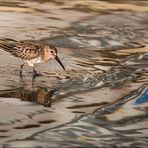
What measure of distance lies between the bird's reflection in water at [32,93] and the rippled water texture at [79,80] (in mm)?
16

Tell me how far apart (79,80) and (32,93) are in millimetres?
1366

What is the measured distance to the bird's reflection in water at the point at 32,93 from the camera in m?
11.7

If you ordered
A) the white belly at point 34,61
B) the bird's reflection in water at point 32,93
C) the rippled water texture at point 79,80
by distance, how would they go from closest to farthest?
the rippled water texture at point 79,80, the bird's reflection in water at point 32,93, the white belly at point 34,61

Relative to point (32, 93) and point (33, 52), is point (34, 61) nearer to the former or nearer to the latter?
point (33, 52)

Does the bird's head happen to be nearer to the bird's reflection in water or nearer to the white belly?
the white belly

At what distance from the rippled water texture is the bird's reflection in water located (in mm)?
16

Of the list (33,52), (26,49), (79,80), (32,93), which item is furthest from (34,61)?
(32,93)

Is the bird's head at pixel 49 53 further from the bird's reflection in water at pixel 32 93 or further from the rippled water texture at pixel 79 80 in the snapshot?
the bird's reflection in water at pixel 32 93

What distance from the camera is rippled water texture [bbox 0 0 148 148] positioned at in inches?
387

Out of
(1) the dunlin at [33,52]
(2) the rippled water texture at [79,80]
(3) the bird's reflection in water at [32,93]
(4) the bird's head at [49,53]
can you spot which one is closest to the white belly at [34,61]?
(1) the dunlin at [33,52]

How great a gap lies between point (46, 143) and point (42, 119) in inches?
49.2

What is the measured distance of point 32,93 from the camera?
12.2 meters

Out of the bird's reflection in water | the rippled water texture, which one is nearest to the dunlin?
the rippled water texture

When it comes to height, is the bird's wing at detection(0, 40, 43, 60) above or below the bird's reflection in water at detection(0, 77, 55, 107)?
above
